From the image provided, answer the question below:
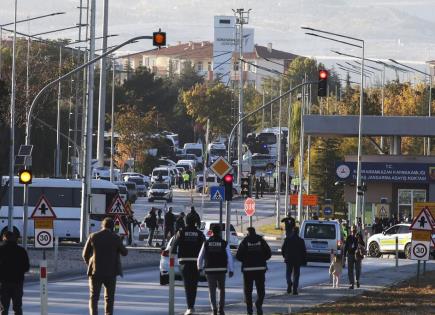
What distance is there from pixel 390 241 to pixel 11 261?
38.0 meters

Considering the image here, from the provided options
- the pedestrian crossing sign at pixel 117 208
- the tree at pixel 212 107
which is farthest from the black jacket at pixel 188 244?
the tree at pixel 212 107

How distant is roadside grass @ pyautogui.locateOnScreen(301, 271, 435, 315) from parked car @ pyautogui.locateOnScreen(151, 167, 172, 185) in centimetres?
7332

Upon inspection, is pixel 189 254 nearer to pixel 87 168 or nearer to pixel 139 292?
pixel 139 292

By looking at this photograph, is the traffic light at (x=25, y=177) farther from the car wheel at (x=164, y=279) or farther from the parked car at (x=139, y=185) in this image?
the parked car at (x=139, y=185)

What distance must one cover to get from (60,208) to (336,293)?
27.4m

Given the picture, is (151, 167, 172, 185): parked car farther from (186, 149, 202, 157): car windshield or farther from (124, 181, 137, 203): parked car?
(186, 149, 202, 157): car windshield

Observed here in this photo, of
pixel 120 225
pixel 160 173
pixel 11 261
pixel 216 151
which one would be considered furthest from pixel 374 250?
pixel 216 151

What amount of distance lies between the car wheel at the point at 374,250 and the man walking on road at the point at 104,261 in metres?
38.6

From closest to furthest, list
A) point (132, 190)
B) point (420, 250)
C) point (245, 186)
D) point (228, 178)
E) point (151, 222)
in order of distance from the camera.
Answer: point (420, 250) < point (228, 178) < point (245, 186) < point (151, 222) < point (132, 190)

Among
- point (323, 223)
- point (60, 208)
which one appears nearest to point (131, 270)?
point (323, 223)

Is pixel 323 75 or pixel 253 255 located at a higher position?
pixel 323 75

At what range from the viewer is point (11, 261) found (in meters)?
22.6

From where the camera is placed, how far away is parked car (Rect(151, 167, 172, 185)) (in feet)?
363

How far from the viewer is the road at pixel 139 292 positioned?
28.8m
